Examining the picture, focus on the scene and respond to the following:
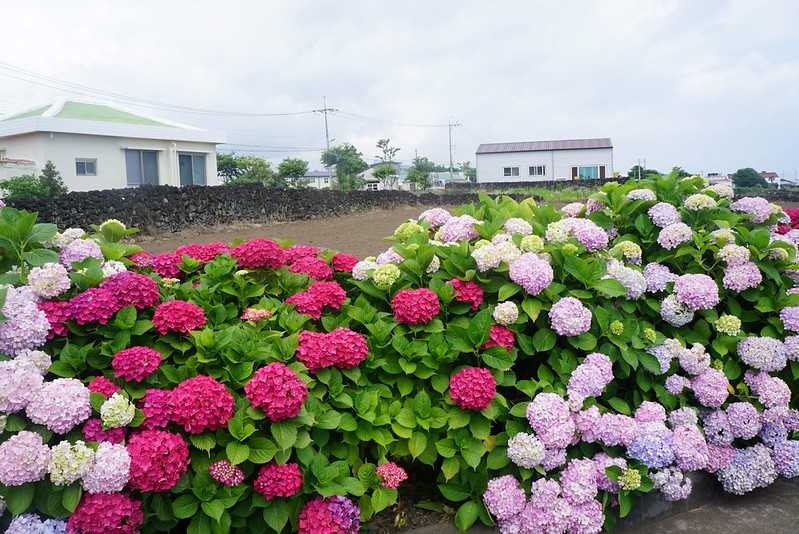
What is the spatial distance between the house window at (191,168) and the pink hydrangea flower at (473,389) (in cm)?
2389

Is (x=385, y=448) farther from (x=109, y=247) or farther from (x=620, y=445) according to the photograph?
(x=109, y=247)

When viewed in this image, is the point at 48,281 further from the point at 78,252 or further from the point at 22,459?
the point at 22,459

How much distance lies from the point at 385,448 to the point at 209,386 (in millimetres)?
710

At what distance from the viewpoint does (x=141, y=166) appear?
920 inches

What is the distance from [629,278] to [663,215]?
2.19 ft

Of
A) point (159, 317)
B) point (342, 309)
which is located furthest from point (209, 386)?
point (342, 309)

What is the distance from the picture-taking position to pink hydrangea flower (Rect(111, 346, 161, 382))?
83.7 inches

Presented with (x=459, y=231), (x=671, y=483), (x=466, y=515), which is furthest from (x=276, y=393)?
(x=671, y=483)

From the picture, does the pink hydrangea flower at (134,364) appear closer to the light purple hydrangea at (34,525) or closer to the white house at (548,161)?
the light purple hydrangea at (34,525)

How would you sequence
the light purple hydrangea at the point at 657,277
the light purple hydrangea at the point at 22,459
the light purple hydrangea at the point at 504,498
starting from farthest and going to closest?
1. the light purple hydrangea at the point at 657,277
2. the light purple hydrangea at the point at 504,498
3. the light purple hydrangea at the point at 22,459

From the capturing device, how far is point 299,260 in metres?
3.15

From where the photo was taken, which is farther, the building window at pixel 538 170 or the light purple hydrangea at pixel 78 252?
the building window at pixel 538 170

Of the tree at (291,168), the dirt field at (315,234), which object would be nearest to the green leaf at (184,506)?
the dirt field at (315,234)

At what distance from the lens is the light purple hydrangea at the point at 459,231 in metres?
3.22
